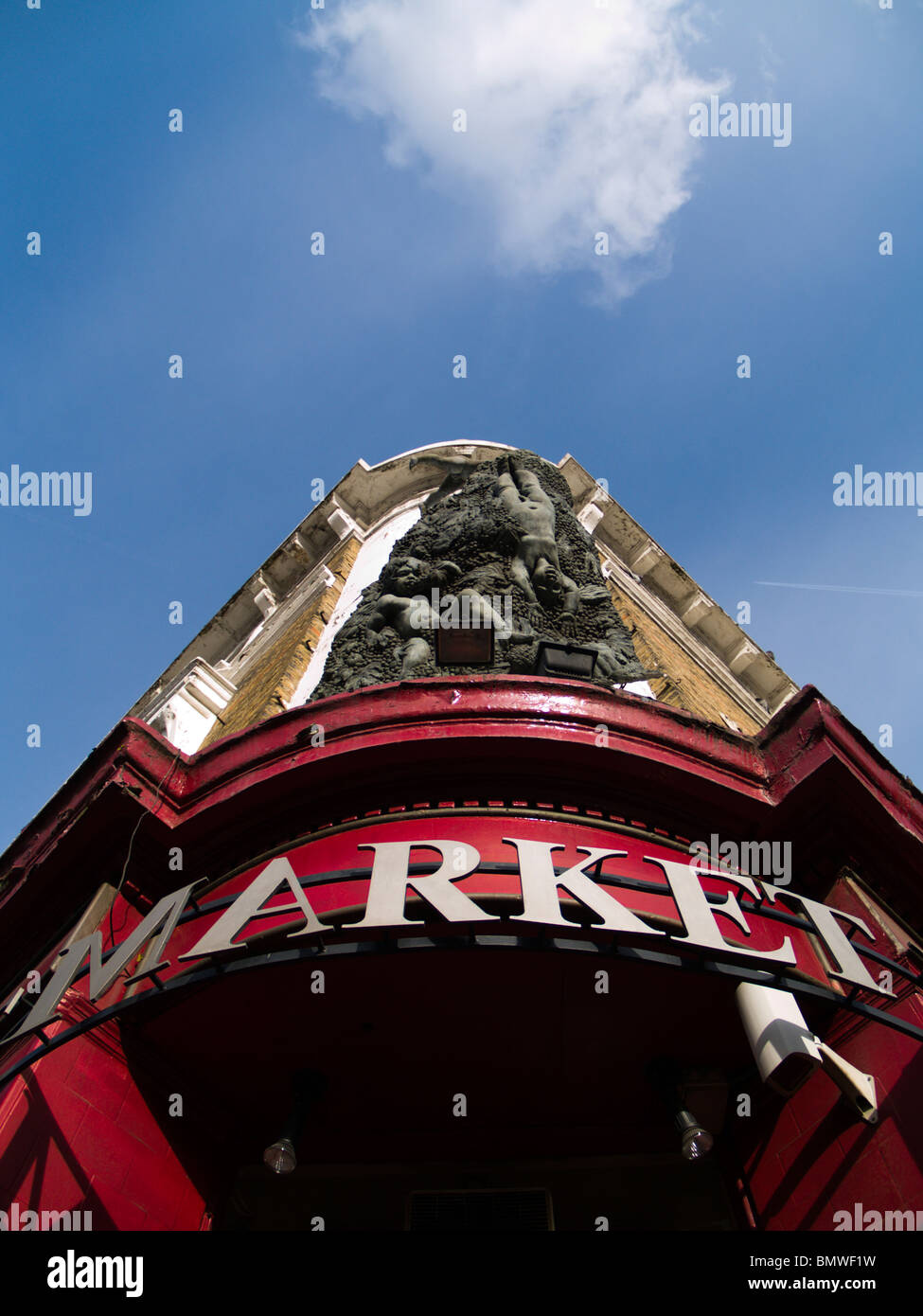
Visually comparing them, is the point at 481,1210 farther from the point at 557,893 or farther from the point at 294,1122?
the point at 557,893

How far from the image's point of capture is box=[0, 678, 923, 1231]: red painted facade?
15.7 ft

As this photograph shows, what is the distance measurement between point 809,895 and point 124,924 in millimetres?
4333

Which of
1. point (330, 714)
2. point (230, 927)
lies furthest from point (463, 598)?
point (230, 927)

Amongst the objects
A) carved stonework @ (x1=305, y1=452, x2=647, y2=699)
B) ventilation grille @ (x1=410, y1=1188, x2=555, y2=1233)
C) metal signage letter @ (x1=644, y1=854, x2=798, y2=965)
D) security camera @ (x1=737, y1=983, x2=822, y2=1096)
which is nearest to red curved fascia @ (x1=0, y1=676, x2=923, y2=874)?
metal signage letter @ (x1=644, y1=854, x2=798, y2=965)

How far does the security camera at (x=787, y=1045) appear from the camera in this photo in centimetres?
435

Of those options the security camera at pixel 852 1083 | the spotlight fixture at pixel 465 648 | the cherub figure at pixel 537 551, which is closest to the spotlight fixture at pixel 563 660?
the spotlight fixture at pixel 465 648

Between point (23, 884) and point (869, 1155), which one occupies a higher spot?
point (23, 884)

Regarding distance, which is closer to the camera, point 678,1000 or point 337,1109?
point 678,1000

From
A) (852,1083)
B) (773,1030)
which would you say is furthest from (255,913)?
(852,1083)

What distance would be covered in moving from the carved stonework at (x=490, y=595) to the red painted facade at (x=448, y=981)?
6.43ft

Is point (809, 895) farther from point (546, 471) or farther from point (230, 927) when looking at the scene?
point (546, 471)

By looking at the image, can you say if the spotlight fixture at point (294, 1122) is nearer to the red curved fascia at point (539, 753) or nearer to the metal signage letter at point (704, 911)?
the red curved fascia at point (539, 753)
